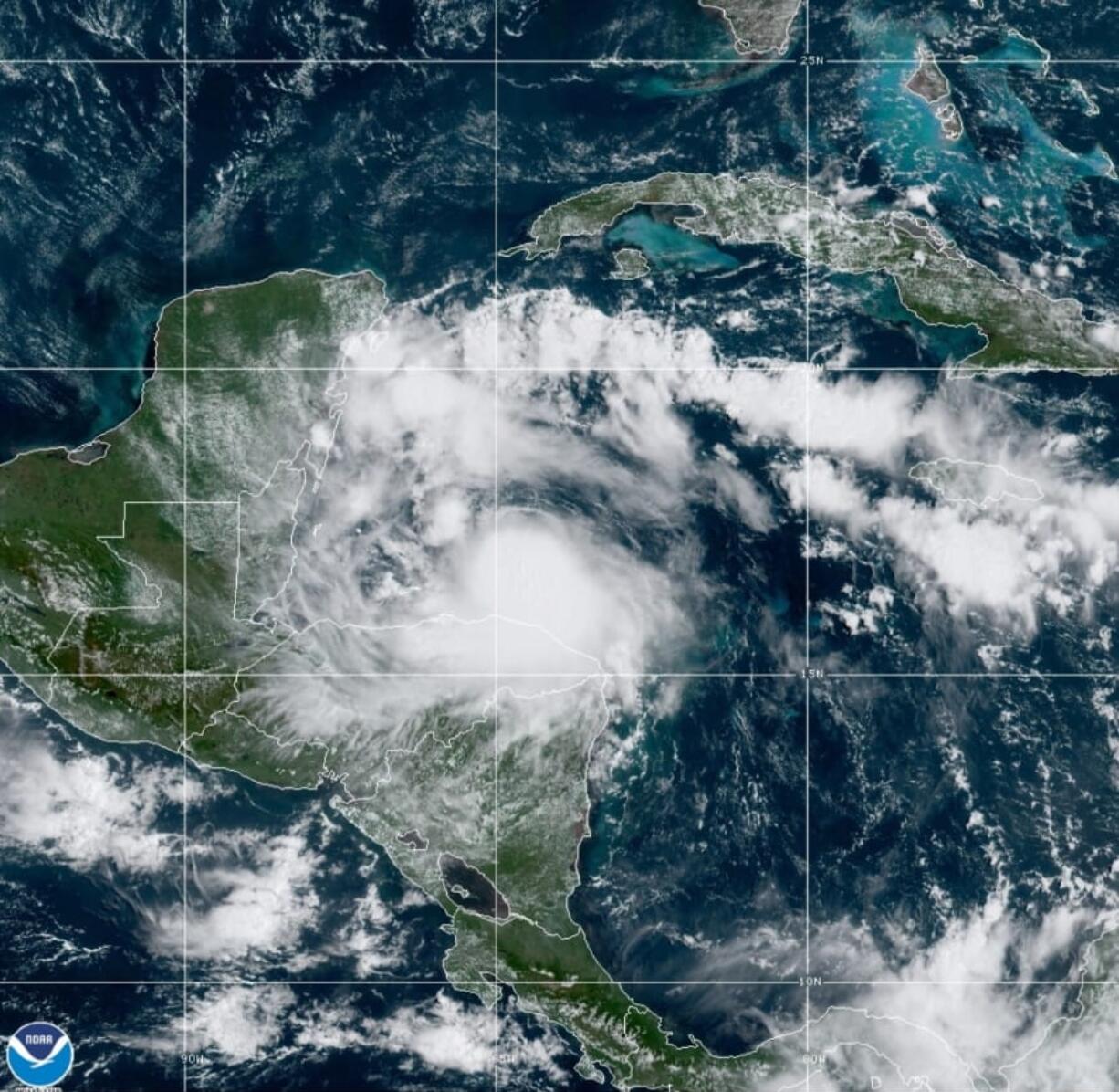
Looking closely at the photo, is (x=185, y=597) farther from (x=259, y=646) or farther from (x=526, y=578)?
(x=526, y=578)

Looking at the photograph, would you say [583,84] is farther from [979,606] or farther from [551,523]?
[979,606]

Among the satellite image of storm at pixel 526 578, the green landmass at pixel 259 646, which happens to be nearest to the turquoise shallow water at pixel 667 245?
the satellite image of storm at pixel 526 578

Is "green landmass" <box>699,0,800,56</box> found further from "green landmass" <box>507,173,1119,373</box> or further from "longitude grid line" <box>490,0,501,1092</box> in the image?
"longitude grid line" <box>490,0,501,1092</box>

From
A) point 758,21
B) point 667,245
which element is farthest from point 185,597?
point 758,21

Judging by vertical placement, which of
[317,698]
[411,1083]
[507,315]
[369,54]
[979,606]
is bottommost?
[411,1083]

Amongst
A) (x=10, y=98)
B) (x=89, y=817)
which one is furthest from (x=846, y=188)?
(x=89, y=817)

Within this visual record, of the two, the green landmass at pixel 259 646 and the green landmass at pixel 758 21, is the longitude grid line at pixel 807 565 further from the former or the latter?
the green landmass at pixel 259 646
